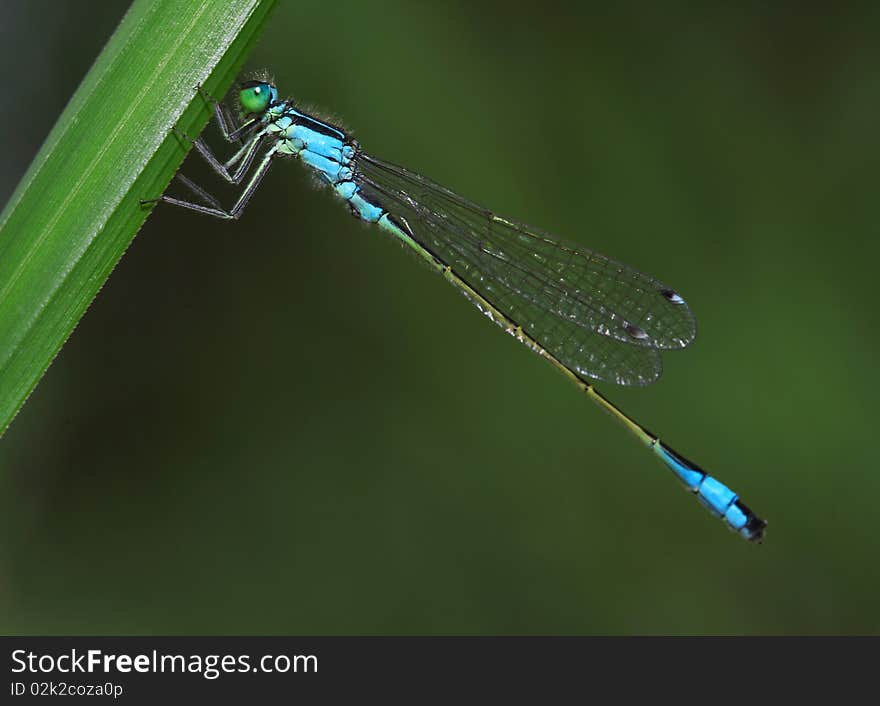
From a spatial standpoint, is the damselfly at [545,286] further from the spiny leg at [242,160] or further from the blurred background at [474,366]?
the blurred background at [474,366]

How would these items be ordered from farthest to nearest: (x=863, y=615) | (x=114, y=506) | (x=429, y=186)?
(x=114, y=506) → (x=863, y=615) → (x=429, y=186)

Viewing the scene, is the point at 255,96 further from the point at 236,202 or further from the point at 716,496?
the point at 716,496

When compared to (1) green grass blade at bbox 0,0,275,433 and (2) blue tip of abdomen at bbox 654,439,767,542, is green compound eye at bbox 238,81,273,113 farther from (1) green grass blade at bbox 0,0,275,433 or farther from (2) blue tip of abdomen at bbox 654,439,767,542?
(2) blue tip of abdomen at bbox 654,439,767,542

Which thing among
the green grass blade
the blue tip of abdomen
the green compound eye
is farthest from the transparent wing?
the green grass blade

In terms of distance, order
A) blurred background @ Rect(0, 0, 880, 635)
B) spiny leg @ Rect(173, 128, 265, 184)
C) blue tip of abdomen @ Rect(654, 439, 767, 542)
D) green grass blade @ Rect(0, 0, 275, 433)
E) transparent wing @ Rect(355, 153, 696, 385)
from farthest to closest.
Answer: blurred background @ Rect(0, 0, 880, 635) < transparent wing @ Rect(355, 153, 696, 385) < blue tip of abdomen @ Rect(654, 439, 767, 542) < spiny leg @ Rect(173, 128, 265, 184) < green grass blade @ Rect(0, 0, 275, 433)

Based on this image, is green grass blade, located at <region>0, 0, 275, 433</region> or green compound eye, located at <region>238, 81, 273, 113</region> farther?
green compound eye, located at <region>238, 81, 273, 113</region>

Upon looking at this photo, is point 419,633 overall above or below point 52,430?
below

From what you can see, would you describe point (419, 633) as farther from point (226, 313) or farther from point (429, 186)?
point (429, 186)

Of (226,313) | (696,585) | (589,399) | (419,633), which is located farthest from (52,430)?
(696,585)
